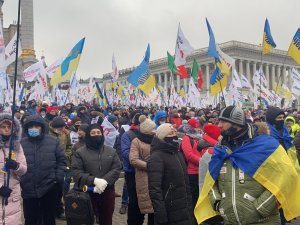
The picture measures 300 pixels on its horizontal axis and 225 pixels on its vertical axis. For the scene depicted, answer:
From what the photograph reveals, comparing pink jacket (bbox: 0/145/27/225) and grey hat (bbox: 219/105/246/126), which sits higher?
grey hat (bbox: 219/105/246/126)

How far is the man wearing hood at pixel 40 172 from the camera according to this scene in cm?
528

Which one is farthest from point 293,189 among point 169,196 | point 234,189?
point 169,196

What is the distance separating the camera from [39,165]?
530 centimetres

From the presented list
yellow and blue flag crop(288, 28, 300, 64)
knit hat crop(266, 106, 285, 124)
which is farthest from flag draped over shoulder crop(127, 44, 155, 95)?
knit hat crop(266, 106, 285, 124)

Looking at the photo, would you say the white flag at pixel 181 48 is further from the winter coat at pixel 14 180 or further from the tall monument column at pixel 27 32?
the tall monument column at pixel 27 32

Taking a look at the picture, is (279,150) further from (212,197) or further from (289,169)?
(212,197)

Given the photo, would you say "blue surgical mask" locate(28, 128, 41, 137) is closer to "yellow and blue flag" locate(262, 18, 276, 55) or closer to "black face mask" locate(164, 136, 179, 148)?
"black face mask" locate(164, 136, 179, 148)

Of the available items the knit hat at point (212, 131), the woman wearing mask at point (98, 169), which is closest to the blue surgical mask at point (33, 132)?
the woman wearing mask at point (98, 169)

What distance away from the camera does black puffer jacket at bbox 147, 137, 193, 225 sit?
454cm

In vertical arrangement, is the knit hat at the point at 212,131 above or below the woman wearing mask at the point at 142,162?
above

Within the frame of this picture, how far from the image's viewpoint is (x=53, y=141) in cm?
551

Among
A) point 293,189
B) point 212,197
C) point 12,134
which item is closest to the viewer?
point 293,189

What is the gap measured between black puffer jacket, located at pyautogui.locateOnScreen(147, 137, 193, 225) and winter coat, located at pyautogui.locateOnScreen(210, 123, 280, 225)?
1258 mm

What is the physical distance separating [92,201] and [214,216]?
7.28 feet
